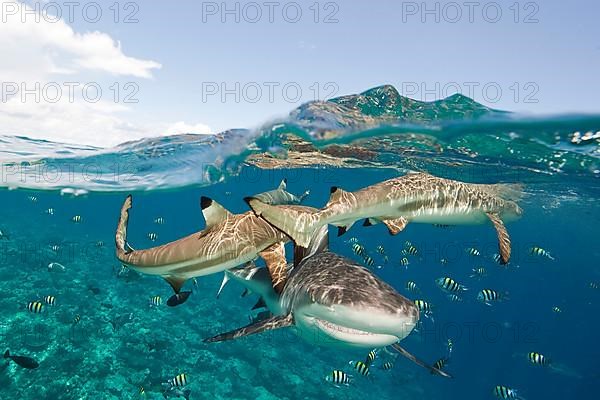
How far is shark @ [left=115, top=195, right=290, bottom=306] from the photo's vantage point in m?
4.48

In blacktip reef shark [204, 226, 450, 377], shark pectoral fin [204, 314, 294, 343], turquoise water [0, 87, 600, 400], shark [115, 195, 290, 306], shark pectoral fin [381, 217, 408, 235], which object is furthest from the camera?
turquoise water [0, 87, 600, 400]

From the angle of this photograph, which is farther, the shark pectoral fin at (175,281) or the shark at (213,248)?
the shark pectoral fin at (175,281)

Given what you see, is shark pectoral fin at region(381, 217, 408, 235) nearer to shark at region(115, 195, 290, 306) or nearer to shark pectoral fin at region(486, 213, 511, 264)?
shark pectoral fin at region(486, 213, 511, 264)

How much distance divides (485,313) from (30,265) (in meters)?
69.0

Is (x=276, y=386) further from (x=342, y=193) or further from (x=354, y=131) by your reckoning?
(x=342, y=193)

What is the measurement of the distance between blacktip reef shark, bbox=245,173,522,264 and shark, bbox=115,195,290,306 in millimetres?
424

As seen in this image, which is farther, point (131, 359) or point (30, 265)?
point (30, 265)

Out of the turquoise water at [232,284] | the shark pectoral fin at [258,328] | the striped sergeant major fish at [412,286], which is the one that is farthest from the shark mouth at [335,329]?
the turquoise water at [232,284]

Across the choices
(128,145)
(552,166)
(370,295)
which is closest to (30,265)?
(128,145)

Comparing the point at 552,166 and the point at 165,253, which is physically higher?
the point at 552,166

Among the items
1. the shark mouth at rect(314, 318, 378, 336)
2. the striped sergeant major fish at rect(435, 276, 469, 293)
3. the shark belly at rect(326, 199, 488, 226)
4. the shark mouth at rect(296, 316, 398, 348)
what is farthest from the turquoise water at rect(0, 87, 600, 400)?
the shark mouth at rect(314, 318, 378, 336)

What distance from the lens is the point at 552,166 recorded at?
1700 centimetres

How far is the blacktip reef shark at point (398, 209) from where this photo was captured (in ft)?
14.2

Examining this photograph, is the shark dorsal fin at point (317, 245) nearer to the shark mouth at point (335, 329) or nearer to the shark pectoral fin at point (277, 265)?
the shark pectoral fin at point (277, 265)
